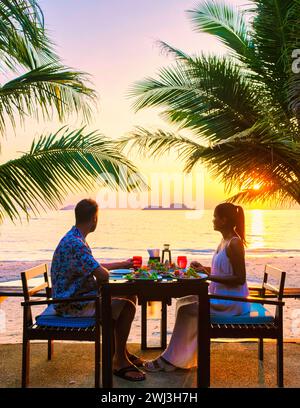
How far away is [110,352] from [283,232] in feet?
159

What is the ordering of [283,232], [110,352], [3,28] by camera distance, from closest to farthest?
[3,28]
[110,352]
[283,232]

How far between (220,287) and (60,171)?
5.13 ft

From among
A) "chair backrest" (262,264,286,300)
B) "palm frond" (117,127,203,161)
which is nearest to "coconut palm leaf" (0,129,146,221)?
"chair backrest" (262,264,286,300)

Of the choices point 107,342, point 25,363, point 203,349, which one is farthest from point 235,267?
point 25,363

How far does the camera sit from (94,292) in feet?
13.3

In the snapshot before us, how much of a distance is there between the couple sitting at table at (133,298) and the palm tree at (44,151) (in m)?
0.25

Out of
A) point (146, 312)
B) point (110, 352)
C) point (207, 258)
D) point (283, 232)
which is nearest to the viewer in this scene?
point (110, 352)

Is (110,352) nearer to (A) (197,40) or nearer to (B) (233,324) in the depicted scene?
(B) (233,324)

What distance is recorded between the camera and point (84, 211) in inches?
160

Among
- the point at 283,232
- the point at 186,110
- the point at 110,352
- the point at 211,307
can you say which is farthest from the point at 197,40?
the point at 283,232

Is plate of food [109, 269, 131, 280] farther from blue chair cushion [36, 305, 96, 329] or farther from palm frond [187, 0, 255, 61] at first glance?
palm frond [187, 0, 255, 61]

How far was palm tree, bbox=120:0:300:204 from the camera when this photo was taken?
21.3 ft

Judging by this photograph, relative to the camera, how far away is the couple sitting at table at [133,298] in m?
3.95
